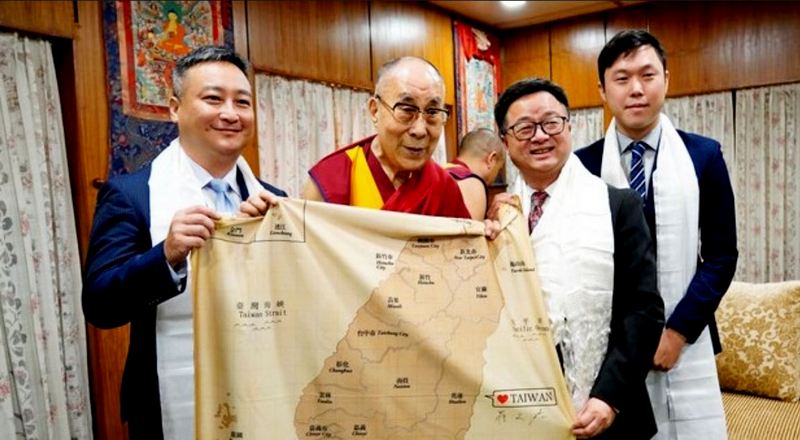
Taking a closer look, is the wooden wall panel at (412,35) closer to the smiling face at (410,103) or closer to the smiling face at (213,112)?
the smiling face at (410,103)

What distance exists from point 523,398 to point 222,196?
2.88 feet

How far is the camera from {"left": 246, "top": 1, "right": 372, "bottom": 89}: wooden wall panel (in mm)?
3307

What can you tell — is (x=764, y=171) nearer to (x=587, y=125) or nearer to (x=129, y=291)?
(x=587, y=125)

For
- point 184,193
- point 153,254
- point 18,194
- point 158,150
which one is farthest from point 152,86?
point 153,254

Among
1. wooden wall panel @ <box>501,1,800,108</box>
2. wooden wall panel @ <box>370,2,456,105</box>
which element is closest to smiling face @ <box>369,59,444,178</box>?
wooden wall panel @ <box>370,2,456,105</box>

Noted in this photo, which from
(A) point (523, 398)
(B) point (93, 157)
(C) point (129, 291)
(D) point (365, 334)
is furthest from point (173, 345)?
(B) point (93, 157)

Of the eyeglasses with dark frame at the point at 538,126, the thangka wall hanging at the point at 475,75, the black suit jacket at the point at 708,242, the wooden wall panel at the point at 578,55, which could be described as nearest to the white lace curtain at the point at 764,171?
the wooden wall panel at the point at 578,55

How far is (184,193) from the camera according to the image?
132 centimetres

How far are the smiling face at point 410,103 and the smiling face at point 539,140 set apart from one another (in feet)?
0.68

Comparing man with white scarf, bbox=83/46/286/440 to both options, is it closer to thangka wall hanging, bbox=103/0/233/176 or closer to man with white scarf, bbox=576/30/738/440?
man with white scarf, bbox=576/30/738/440

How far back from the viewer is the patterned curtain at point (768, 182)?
14.1ft

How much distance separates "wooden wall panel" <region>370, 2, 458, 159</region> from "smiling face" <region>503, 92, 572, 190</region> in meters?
2.63

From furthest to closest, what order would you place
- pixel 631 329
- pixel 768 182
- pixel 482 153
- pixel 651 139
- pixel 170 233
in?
pixel 768 182
pixel 482 153
pixel 651 139
pixel 631 329
pixel 170 233

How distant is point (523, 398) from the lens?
1.13m
